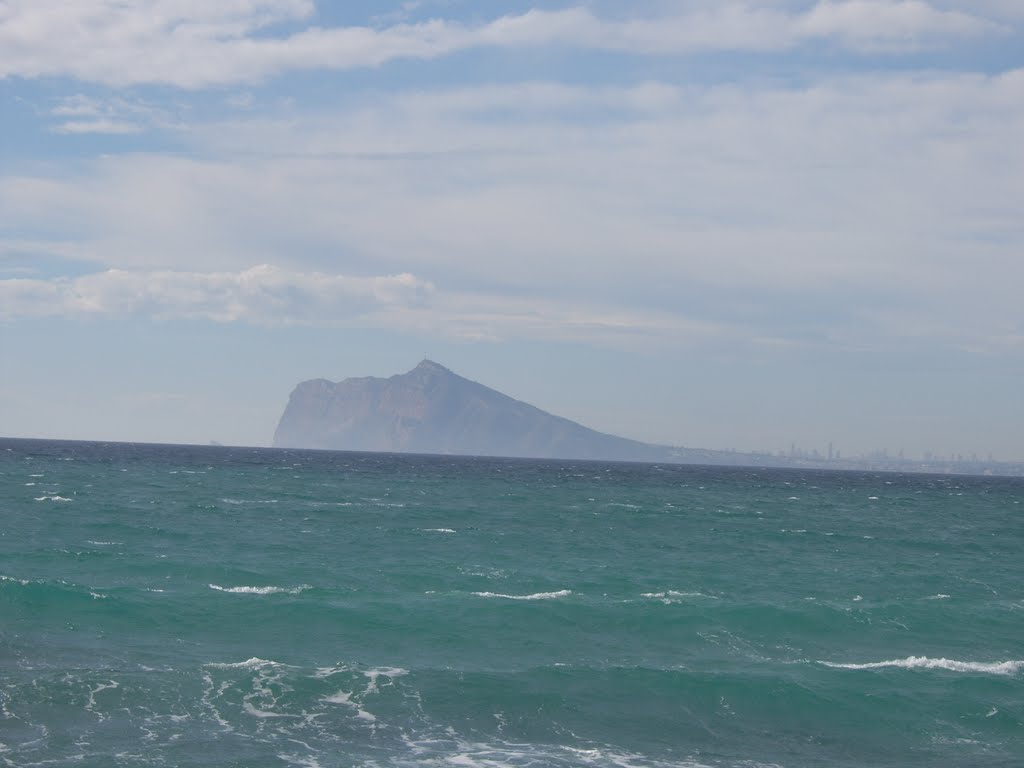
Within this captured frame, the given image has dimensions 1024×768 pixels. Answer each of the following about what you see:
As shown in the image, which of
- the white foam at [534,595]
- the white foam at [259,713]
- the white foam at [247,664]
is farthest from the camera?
the white foam at [534,595]

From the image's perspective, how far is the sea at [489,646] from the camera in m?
24.8

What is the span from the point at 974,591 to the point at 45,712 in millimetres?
41401

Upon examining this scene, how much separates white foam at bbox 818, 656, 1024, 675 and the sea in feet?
0.61

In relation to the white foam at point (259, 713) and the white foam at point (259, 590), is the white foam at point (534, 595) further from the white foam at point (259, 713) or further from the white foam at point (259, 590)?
the white foam at point (259, 713)

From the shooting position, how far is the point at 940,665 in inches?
1321

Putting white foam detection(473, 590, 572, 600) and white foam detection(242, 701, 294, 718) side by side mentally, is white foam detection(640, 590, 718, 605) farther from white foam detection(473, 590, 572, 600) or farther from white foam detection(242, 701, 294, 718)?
white foam detection(242, 701, 294, 718)

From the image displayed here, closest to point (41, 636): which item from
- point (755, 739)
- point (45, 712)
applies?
point (45, 712)

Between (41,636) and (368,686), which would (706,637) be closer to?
(368,686)

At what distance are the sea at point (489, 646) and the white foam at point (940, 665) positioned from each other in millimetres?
186

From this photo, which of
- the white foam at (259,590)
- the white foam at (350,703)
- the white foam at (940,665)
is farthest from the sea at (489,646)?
the white foam at (259,590)

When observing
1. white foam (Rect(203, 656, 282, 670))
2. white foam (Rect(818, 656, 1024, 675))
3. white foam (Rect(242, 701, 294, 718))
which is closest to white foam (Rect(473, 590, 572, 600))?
white foam (Rect(818, 656, 1024, 675))

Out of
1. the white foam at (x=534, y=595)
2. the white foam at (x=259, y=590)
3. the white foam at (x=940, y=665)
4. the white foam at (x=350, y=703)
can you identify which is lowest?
the white foam at (x=350, y=703)

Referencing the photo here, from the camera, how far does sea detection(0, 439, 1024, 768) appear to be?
24.8 m

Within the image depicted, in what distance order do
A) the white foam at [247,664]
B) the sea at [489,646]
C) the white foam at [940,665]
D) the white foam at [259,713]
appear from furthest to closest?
the white foam at [940,665] < the white foam at [247,664] < the white foam at [259,713] < the sea at [489,646]
